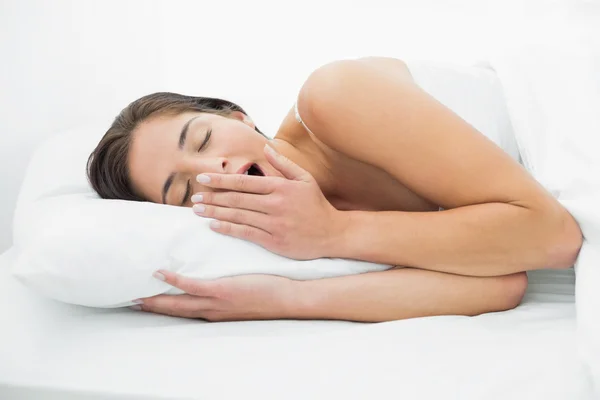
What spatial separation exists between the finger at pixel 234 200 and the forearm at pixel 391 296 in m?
0.15

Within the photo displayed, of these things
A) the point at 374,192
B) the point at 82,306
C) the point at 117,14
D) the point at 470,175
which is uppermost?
the point at 117,14

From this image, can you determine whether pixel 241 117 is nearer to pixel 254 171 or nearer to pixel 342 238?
pixel 254 171

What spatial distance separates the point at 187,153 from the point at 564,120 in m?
0.77

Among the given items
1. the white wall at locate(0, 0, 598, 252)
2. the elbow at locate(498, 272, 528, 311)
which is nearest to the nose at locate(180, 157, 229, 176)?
the elbow at locate(498, 272, 528, 311)

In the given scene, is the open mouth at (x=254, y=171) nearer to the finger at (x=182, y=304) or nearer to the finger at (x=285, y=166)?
the finger at (x=285, y=166)

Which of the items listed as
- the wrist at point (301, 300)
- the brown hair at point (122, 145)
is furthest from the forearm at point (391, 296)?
the brown hair at point (122, 145)

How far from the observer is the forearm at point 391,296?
1.17m

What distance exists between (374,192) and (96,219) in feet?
1.79

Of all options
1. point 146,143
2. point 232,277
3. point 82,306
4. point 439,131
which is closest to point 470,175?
point 439,131

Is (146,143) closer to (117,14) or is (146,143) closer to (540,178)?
(540,178)

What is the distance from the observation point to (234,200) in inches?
47.1

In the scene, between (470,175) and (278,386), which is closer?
(278,386)

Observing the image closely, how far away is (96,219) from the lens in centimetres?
117

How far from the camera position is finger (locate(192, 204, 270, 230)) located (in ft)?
3.88
